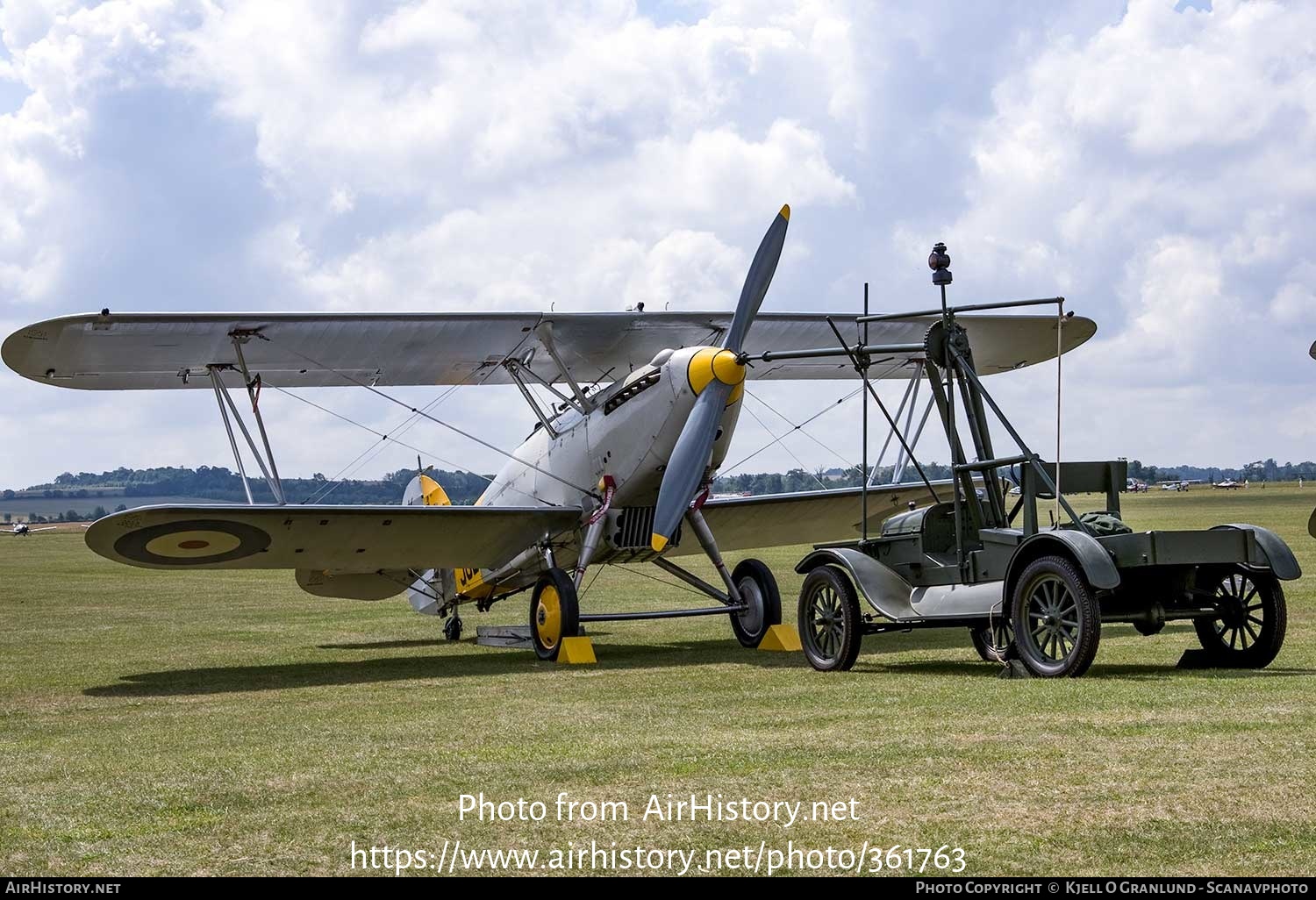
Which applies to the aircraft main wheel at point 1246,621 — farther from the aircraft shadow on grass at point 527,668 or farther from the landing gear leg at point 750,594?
the landing gear leg at point 750,594

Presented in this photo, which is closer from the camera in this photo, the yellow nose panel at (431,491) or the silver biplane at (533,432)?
the silver biplane at (533,432)

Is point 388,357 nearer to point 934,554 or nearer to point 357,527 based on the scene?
point 357,527

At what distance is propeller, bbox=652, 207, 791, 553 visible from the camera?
541 inches

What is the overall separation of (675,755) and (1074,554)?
135 inches

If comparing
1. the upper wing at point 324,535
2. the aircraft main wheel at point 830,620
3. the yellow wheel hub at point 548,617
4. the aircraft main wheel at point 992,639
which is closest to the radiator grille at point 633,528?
the upper wing at point 324,535

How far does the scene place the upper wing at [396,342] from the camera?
14.8m

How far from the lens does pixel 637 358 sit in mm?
17312

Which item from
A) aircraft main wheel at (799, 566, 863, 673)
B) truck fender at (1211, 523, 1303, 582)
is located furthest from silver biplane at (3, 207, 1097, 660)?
truck fender at (1211, 523, 1303, 582)

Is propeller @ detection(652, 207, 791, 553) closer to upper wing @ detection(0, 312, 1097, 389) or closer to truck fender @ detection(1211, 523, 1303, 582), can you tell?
upper wing @ detection(0, 312, 1097, 389)

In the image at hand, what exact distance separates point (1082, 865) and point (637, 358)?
1310cm

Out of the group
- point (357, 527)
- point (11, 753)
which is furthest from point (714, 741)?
point (357, 527)

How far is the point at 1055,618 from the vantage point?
9.46m

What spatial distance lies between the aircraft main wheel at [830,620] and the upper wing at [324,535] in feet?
14.6

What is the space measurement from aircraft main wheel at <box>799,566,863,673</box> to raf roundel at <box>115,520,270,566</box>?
6047 millimetres
